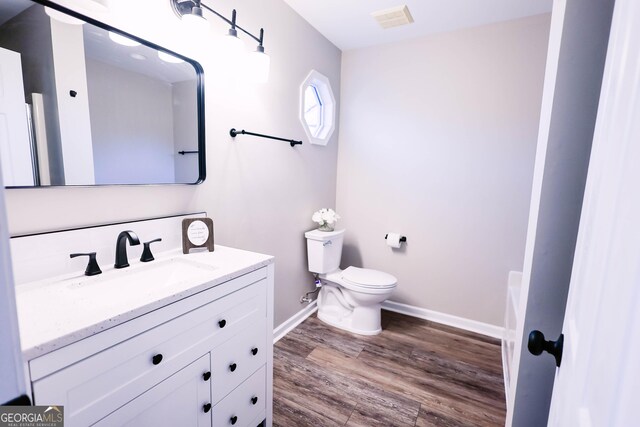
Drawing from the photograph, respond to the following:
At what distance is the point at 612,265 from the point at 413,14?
7.56 ft

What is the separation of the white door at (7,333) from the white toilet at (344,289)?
2.10 metres

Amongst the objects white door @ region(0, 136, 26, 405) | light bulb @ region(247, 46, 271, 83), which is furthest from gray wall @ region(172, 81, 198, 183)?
white door @ region(0, 136, 26, 405)

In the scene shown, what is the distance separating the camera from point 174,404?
3.30 ft

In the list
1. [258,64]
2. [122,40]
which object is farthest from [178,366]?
[258,64]

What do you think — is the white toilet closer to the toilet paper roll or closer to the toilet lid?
the toilet lid

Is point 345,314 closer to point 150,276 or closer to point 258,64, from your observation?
point 150,276

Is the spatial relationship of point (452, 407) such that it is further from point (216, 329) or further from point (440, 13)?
point (440, 13)

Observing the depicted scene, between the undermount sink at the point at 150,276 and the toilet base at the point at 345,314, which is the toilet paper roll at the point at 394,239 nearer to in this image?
the toilet base at the point at 345,314

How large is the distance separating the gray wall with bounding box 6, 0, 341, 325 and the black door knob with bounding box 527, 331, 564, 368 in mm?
1487

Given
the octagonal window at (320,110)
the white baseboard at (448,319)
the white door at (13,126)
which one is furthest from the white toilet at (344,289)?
the white door at (13,126)

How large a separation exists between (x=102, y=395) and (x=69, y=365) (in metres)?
0.14

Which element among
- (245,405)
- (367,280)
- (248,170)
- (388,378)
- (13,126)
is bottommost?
(388,378)

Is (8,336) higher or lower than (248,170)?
lower

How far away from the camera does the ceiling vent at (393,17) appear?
205 centimetres
